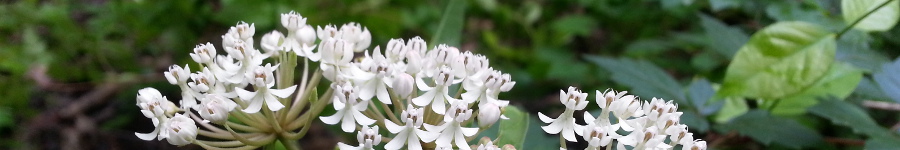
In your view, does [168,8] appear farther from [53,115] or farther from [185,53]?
[53,115]

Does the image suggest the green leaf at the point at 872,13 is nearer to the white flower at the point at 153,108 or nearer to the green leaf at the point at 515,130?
the green leaf at the point at 515,130

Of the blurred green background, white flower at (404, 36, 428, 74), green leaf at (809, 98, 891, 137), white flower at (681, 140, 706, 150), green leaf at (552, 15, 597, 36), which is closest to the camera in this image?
white flower at (681, 140, 706, 150)

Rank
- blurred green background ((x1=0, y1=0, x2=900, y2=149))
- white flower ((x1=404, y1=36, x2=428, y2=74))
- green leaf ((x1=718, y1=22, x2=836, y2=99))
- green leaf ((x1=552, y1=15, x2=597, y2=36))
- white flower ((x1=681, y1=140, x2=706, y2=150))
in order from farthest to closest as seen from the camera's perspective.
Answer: green leaf ((x1=552, y1=15, x2=597, y2=36)), blurred green background ((x1=0, y1=0, x2=900, y2=149)), green leaf ((x1=718, y1=22, x2=836, y2=99)), white flower ((x1=404, y1=36, x2=428, y2=74)), white flower ((x1=681, y1=140, x2=706, y2=150))

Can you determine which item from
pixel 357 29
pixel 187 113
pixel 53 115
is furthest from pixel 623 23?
pixel 53 115

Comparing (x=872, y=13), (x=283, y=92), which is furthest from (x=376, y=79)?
(x=872, y=13)

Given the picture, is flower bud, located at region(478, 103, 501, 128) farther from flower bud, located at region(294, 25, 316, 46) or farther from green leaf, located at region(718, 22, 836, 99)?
green leaf, located at region(718, 22, 836, 99)

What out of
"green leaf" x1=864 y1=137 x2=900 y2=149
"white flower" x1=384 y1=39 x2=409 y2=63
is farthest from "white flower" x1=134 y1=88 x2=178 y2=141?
"green leaf" x1=864 y1=137 x2=900 y2=149

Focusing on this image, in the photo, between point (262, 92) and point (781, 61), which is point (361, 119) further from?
point (781, 61)

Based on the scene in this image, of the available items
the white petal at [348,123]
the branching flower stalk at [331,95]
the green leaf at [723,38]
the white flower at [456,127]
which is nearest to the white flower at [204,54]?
the branching flower stalk at [331,95]
